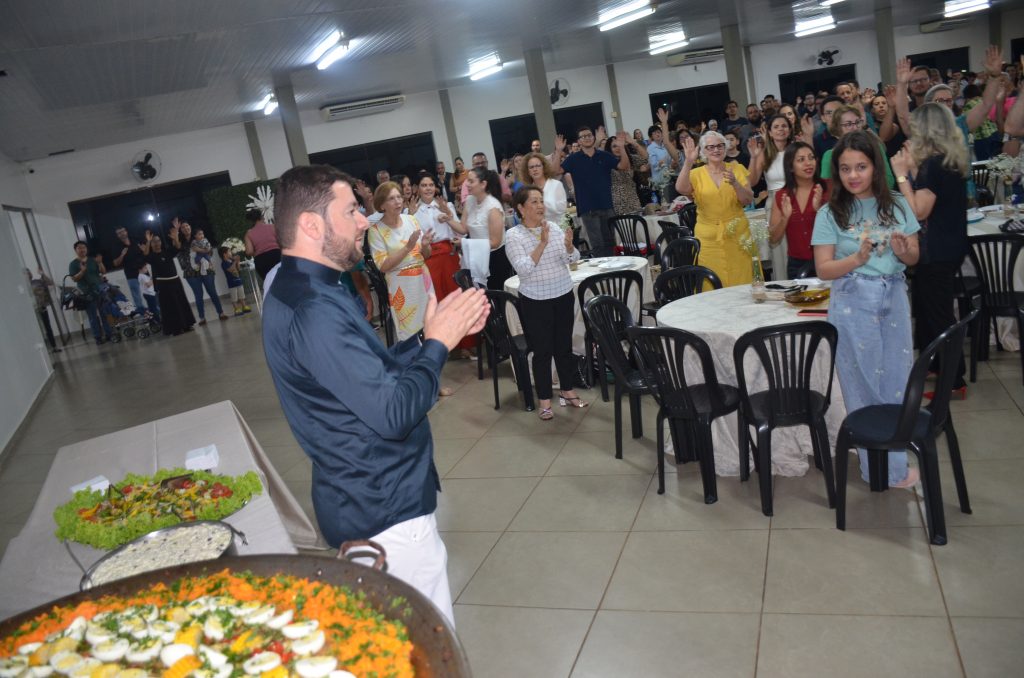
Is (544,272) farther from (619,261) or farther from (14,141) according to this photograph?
(14,141)

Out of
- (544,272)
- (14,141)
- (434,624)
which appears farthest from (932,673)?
(14,141)

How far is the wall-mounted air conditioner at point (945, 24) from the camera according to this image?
20516mm

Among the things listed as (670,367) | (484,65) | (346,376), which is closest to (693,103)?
(484,65)

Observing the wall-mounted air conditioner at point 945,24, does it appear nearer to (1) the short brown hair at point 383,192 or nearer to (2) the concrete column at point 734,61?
(2) the concrete column at point 734,61

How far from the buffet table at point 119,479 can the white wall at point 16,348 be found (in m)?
4.50

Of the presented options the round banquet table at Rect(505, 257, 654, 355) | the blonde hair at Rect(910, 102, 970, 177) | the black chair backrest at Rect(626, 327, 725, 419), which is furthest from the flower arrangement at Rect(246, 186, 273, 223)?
the blonde hair at Rect(910, 102, 970, 177)

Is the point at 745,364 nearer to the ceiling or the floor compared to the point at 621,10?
nearer to the floor

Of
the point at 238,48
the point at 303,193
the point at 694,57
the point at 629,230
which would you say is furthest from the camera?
the point at 694,57

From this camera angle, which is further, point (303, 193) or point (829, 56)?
point (829, 56)

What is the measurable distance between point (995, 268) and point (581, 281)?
244 cm

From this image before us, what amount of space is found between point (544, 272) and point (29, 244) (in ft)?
44.5

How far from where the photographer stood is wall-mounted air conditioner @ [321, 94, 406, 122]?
16422 mm

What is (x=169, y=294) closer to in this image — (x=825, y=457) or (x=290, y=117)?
(x=290, y=117)

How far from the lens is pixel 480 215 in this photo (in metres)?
6.54
